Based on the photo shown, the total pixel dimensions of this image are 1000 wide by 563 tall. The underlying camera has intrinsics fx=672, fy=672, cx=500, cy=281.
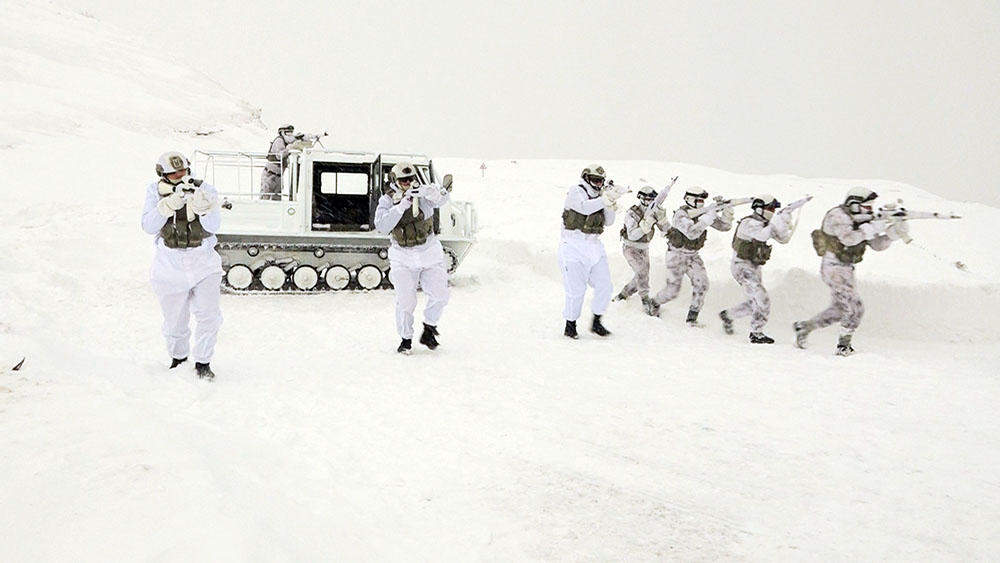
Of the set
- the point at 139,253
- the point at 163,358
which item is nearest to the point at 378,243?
the point at 139,253

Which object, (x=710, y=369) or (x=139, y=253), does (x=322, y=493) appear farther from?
(x=139, y=253)

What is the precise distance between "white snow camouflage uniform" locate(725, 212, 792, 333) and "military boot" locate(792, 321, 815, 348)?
41 centimetres

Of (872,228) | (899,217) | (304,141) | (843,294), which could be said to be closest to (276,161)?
(304,141)

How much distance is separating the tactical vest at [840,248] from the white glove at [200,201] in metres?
6.17

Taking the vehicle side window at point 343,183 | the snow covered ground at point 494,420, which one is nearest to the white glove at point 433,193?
the snow covered ground at point 494,420

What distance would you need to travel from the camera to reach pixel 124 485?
97.1 inches

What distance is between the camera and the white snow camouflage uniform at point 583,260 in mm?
7641

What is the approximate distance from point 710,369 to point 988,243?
7.25 metres

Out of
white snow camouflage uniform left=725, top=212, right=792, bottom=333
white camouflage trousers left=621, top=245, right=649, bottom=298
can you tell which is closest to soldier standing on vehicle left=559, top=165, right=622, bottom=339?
white camouflage trousers left=621, top=245, right=649, bottom=298

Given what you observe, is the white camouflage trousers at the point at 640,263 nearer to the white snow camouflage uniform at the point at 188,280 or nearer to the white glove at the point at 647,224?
the white glove at the point at 647,224

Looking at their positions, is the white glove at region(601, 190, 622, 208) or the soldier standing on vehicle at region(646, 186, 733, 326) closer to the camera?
the white glove at region(601, 190, 622, 208)

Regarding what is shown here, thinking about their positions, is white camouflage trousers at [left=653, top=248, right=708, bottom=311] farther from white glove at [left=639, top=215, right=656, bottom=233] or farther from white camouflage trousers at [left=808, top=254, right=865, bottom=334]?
white camouflage trousers at [left=808, top=254, right=865, bottom=334]

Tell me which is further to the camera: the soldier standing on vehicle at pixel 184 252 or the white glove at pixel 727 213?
the white glove at pixel 727 213

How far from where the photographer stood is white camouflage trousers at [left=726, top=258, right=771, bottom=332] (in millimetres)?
7859
